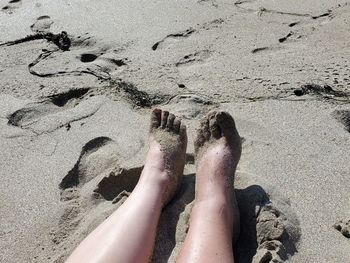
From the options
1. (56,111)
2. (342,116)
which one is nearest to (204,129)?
(342,116)

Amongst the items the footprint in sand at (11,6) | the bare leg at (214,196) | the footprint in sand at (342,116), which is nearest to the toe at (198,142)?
the bare leg at (214,196)

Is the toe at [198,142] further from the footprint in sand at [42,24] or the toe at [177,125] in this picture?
the footprint in sand at [42,24]

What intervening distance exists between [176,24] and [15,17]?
125 cm

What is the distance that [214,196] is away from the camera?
1896 millimetres

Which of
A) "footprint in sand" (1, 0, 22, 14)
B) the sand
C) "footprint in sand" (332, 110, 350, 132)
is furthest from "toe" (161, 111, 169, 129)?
"footprint in sand" (1, 0, 22, 14)

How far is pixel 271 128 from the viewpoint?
7.61 feet

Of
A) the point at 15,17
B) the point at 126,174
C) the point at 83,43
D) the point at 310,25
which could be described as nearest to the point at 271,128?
the point at 126,174

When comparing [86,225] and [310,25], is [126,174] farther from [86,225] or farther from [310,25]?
[310,25]

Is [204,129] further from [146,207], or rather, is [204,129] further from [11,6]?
[11,6]

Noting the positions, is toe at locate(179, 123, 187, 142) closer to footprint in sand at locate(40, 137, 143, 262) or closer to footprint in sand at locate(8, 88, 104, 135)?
footprint in sand at locate(40, 137, 143, 262)

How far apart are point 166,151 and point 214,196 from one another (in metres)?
0.34

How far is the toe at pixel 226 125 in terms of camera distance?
214 centimetres

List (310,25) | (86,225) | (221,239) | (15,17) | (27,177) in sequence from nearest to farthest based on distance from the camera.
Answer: (221,239) < (86,225) < (27,177) < (310,25) < (15,17)

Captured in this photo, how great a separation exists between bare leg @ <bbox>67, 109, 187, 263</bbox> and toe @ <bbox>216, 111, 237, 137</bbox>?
0.59 ft
